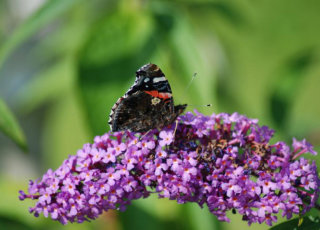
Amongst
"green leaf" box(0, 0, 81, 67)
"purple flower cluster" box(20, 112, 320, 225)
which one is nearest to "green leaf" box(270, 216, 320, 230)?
"purple flower cluster" box(20, 112, 320, 225)

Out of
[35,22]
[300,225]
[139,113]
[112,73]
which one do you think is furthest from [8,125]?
[300,225]

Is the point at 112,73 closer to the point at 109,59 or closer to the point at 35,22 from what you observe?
the point at 109,59

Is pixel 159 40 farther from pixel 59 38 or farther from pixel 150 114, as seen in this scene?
pixel 59 38

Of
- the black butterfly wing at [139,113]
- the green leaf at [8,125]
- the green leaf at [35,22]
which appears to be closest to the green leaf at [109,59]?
the green leaf at [35,22]

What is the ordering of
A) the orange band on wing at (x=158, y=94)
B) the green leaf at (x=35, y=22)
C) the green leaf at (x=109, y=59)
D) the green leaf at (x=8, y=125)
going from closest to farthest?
the green leaf at (x=8, y=125) < the orange band on wing at (x=158, y=94) < the green leaf at (x=35, y=22) < the green leaf at (x=109, y=59)

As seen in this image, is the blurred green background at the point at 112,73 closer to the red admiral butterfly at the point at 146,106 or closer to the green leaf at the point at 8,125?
the green leaf at the point at 8,125

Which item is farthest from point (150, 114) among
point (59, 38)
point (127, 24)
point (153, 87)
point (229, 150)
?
point (59, 38)
